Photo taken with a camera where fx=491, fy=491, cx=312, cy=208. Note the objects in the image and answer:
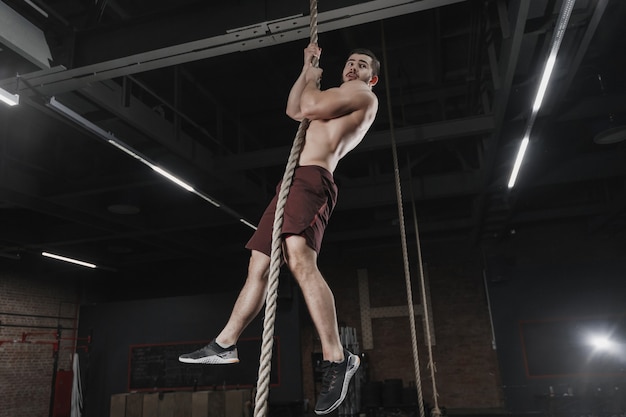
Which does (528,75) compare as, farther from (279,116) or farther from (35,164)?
(35,164)

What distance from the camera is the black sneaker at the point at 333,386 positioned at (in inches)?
63.8

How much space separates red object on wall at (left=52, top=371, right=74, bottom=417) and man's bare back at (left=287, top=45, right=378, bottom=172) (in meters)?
10.3

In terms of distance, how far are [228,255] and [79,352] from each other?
165 inches

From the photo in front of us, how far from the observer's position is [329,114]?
184cm

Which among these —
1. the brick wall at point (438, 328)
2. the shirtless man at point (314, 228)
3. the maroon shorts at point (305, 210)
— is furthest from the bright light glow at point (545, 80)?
the brick wall at point (438, 328)

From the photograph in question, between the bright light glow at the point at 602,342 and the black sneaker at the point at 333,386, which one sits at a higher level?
the bright light glow at the point at 602,342

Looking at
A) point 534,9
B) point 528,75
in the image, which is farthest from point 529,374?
point 534,9

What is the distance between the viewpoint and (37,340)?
10.6 metres

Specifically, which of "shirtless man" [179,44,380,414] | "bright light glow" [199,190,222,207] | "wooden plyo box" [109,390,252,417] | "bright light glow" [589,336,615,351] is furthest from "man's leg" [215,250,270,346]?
"bright light glow" [589,336,615,351]

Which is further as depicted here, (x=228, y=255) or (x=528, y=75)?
(x=228, y=255)

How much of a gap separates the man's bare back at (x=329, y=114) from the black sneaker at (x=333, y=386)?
70 cm

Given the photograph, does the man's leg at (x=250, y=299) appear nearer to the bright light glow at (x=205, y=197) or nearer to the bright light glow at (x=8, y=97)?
the bright light glow at (x=8, y=97)

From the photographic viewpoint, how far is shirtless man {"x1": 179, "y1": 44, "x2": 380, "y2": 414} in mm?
1651

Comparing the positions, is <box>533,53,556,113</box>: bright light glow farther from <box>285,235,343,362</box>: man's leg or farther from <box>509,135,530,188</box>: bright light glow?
<box>285,235,343,362</box>: man's leg
